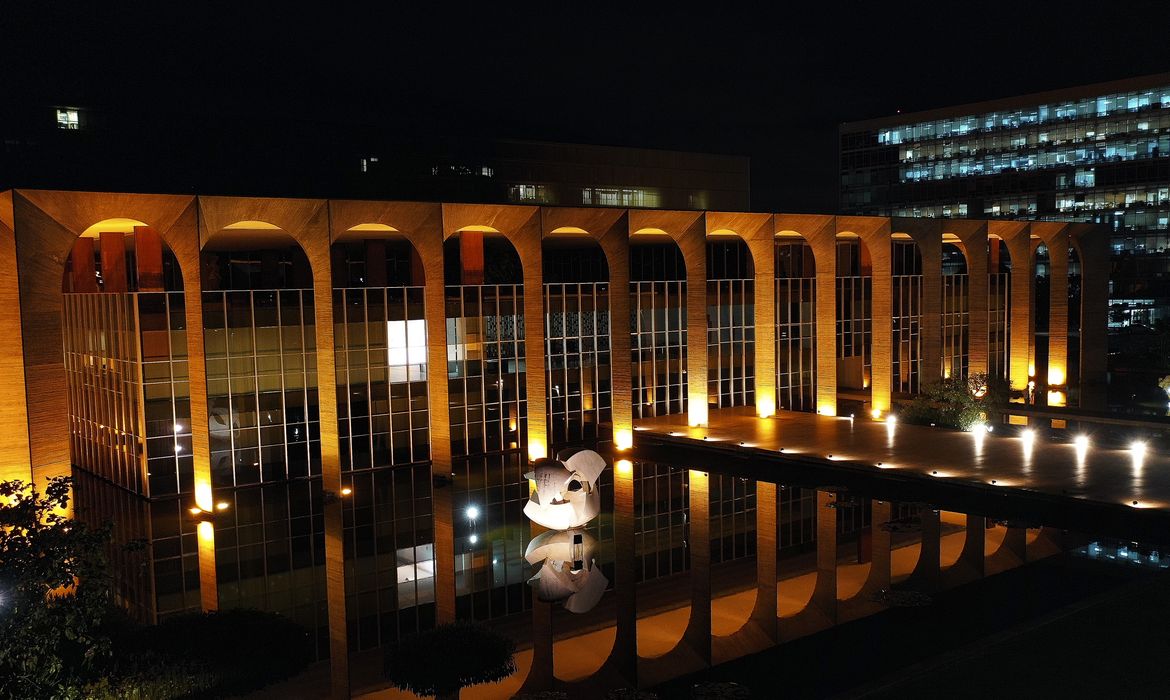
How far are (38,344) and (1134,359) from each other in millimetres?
54691

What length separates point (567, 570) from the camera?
A: 1573 cm

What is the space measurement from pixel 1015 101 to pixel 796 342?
57.2m

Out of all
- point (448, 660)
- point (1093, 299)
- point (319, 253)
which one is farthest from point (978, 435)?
point (1093, 299)

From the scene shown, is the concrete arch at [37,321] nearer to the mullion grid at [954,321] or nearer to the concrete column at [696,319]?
the concrete column at [696,319]

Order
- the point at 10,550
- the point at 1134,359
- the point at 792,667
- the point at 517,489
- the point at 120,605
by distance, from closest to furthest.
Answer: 1. the point at 10,550
2. the point at 792,667
3. the point at 120,605
4. the point at 517,489
5. the point at 1134,359

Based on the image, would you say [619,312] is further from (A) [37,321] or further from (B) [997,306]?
(B) [997,306]

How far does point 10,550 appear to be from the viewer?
7.68 m

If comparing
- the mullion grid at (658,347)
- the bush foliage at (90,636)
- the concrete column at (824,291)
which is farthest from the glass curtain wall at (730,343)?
the bush foliage at (90,636)

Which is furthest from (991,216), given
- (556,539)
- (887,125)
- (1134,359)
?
(556,539)

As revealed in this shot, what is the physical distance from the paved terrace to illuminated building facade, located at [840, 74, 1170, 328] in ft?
180

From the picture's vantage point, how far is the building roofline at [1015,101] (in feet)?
243

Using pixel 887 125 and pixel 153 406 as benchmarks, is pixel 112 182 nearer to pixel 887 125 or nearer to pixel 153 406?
pixel 153 406

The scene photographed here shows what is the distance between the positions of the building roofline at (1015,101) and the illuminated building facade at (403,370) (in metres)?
41.5

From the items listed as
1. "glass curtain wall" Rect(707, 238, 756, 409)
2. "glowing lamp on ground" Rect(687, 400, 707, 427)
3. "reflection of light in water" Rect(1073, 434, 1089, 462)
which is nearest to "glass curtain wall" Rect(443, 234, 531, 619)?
"glowing lamp on ground" Rect(687, 400, 707, 427)
